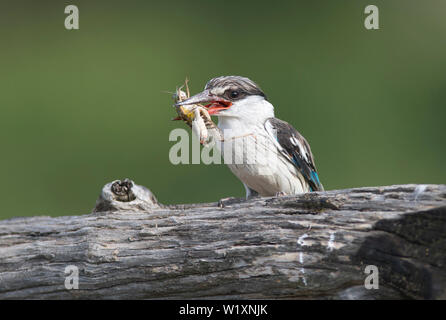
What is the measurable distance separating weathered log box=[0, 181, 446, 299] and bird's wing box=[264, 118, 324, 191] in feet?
2.48

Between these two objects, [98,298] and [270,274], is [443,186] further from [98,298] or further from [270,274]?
[98,298]

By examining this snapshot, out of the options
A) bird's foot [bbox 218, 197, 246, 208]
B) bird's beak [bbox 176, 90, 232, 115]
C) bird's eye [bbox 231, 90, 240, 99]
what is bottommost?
bird's foot [bbox 218, 197, 246, 208]

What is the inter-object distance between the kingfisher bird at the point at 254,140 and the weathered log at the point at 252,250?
0.56 meters

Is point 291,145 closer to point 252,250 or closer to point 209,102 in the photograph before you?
point 209,102

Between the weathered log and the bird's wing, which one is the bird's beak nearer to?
the bird's wing

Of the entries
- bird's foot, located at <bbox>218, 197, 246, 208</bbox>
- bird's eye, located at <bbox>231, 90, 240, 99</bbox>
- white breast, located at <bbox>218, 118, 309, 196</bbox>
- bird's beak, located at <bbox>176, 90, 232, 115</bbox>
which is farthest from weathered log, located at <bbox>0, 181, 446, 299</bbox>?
bird's eye, located at <bbox>231, 90, 240, 99</bbox>

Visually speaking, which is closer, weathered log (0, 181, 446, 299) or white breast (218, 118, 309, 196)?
weathered log (0, 181, 446, 299)

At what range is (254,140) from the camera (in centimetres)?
358

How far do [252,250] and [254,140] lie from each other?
1026 millimetres

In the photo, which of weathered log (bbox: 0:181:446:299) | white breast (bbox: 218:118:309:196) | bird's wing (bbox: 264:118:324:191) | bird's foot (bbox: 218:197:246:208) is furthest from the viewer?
bird's wing (bbox: 264:118:324:191)

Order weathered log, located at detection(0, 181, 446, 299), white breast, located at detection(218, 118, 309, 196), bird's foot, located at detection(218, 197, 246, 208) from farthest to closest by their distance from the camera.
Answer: white breast, located at detection(218, 118, 309, 196) → bird's foot, located at detection(218, 197, 246, 208) → weathered log, located at detection(0, 181, 446, 299)

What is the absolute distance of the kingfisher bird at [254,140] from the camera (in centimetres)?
354

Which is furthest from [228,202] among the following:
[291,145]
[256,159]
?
[291,145]

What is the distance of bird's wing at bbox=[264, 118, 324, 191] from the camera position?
365 centimetres
